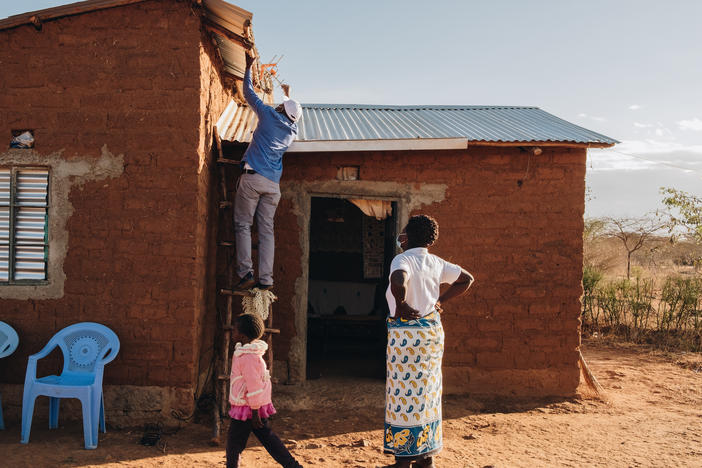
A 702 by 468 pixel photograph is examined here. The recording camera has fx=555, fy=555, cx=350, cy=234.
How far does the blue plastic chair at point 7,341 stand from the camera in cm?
482

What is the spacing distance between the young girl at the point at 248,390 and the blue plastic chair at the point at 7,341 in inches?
97.5

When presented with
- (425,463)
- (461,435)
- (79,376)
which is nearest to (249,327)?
(425,463)

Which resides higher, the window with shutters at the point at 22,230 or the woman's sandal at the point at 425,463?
the window with shutters at the point at 22,230

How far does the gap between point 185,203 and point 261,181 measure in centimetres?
72

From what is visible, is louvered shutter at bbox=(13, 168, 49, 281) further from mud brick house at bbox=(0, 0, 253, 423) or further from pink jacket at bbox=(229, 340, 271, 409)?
pink jacket at bbox=(229, 340, 271, 409)

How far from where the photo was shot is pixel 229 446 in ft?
12.1

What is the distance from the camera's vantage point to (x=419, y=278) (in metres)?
3.64

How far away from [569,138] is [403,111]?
2.87 metres

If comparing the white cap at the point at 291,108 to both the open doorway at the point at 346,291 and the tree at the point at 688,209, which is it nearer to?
the open doorway at the point at 346,291

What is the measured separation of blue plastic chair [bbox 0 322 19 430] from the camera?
190 inches

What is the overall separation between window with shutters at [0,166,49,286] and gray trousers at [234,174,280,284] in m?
1.72

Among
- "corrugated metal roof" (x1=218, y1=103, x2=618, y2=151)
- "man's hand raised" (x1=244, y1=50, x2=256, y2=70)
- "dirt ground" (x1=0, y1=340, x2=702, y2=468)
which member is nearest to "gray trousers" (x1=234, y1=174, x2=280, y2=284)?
"corrugated metal roof" (x1=218, y1=103, x2=618, y2=151)

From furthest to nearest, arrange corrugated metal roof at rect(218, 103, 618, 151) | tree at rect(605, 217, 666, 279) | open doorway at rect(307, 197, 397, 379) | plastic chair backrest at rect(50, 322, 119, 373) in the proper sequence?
tree at rect(605, 217, 666, 279), open doorway at rect(307, 197, 397, 379), corrugated metal roof at rect(218, 103, 618, 151), plastic chair backrest at rect(50, 322, 119, 373)

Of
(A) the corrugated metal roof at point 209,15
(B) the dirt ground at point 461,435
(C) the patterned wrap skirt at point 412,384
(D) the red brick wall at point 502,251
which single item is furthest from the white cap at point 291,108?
(B) the dirt ground at point 461,435
